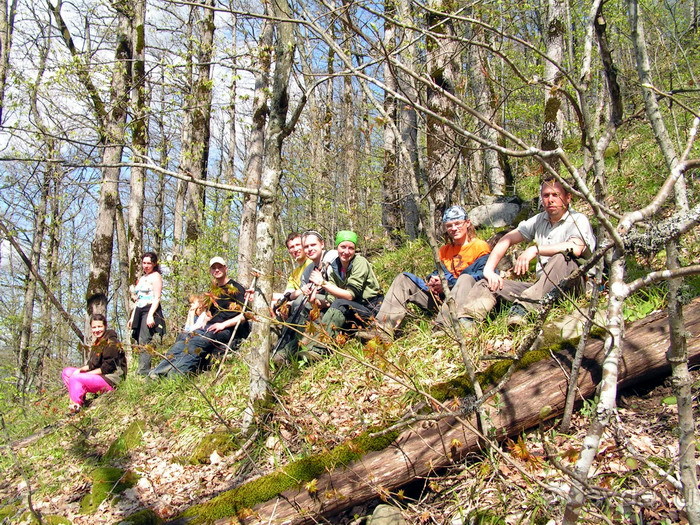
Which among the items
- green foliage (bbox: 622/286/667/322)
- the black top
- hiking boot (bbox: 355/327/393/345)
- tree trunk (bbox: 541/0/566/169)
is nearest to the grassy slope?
green foliage (bbox: 622/286/667/322)

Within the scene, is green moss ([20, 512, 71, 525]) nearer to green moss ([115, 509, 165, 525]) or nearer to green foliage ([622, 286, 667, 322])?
green moss ([115, 509, 165, 525])

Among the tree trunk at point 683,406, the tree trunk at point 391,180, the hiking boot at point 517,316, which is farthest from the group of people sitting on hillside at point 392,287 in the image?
the tree trunk at point 391,180

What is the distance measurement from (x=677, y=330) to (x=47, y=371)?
15.6 metres

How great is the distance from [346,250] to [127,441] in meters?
3.39

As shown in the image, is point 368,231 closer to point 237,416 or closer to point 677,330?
point 237,416

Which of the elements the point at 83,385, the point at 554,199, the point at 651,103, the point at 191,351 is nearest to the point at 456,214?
the point at 554,199

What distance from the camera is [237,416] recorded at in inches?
189

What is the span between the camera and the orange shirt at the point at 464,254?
15.8ft

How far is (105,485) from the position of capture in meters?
4.62

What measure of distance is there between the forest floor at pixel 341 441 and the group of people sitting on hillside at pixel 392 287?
0.38 m

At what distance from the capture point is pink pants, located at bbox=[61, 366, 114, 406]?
6867 millimetres

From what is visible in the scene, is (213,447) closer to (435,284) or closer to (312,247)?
(312,247)

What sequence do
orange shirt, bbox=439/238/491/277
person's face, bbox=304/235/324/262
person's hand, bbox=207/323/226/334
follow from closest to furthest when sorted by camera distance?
orange shirt, bbox=439/238/491/277, person's face, bbox=304/235/324/262, person's hand, bbox=207/323/226/334

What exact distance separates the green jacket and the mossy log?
7.13ft
